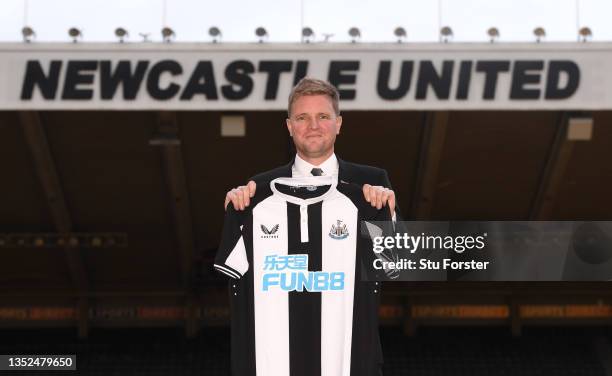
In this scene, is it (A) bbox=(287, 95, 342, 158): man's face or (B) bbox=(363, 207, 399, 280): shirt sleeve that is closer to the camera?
(A) bbox=(287, 95, 342, 158): man's face

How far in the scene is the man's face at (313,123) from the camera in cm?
298

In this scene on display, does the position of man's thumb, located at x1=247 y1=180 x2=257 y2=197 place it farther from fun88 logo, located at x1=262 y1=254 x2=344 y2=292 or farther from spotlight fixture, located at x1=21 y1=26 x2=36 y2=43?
spotlight fixture, located at x1=21 y1=26 x2=36 y2=43

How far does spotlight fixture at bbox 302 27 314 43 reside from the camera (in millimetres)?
10078

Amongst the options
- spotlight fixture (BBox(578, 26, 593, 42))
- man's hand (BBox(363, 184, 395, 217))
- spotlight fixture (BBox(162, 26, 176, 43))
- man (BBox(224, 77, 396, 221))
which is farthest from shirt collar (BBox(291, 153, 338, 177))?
spotlight fixture (BBox(578, 26, 593, 42))

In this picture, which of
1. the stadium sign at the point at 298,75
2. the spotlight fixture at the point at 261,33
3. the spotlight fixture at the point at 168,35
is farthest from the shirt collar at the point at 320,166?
the spotlight fixture at the point at 168,35

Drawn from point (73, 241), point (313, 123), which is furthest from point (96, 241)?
point (313, 123)

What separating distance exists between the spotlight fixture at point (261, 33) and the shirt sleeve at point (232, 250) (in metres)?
6.86

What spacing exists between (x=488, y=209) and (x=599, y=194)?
171 cm

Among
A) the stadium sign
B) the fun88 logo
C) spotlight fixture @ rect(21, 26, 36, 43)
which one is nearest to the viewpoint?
the fun88 logo

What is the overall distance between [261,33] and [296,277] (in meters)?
7.23

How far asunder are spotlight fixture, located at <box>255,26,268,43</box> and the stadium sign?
0.66 ft

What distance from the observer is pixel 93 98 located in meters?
9.84

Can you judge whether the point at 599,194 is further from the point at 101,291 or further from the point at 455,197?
the point at 101,291

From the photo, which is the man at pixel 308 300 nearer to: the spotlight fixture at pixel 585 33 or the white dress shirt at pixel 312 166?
the white dress shirt at pixel 312 166
